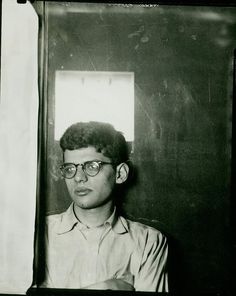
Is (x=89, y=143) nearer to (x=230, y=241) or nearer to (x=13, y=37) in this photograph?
(x=13, y=37)

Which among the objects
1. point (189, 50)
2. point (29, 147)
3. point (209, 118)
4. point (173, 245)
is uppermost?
point (189, 50)

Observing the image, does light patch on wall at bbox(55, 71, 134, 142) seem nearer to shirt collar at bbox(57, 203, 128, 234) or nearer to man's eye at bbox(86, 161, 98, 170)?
man's eye at bbox(86, 161, 98, 170)

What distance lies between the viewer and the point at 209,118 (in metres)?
1.33

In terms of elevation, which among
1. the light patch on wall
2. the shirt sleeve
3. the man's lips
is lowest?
the shirt sleeve

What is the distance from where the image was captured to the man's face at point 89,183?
1.32 m

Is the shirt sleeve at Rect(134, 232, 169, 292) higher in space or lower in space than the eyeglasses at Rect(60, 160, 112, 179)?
lower

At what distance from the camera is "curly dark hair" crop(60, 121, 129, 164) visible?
52.2 inches

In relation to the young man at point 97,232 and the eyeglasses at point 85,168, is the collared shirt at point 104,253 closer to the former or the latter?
the young man at point 97,232

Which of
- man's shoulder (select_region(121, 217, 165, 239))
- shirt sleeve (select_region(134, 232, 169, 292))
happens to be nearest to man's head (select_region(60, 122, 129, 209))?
man's shoulder (select_region(121, 217, 165, 239))

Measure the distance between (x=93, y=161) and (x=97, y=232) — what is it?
0.25m

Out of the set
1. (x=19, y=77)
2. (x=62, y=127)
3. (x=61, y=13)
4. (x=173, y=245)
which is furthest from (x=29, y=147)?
(x=173, y=245)

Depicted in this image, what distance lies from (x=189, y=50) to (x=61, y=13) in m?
0.48

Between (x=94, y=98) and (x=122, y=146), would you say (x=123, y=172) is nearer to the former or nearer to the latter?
(x=122, y=146)

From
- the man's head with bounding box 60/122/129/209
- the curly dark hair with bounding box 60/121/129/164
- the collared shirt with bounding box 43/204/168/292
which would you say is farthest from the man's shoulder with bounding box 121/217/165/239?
the curly dark hair with bounding box 60/121/129/164
